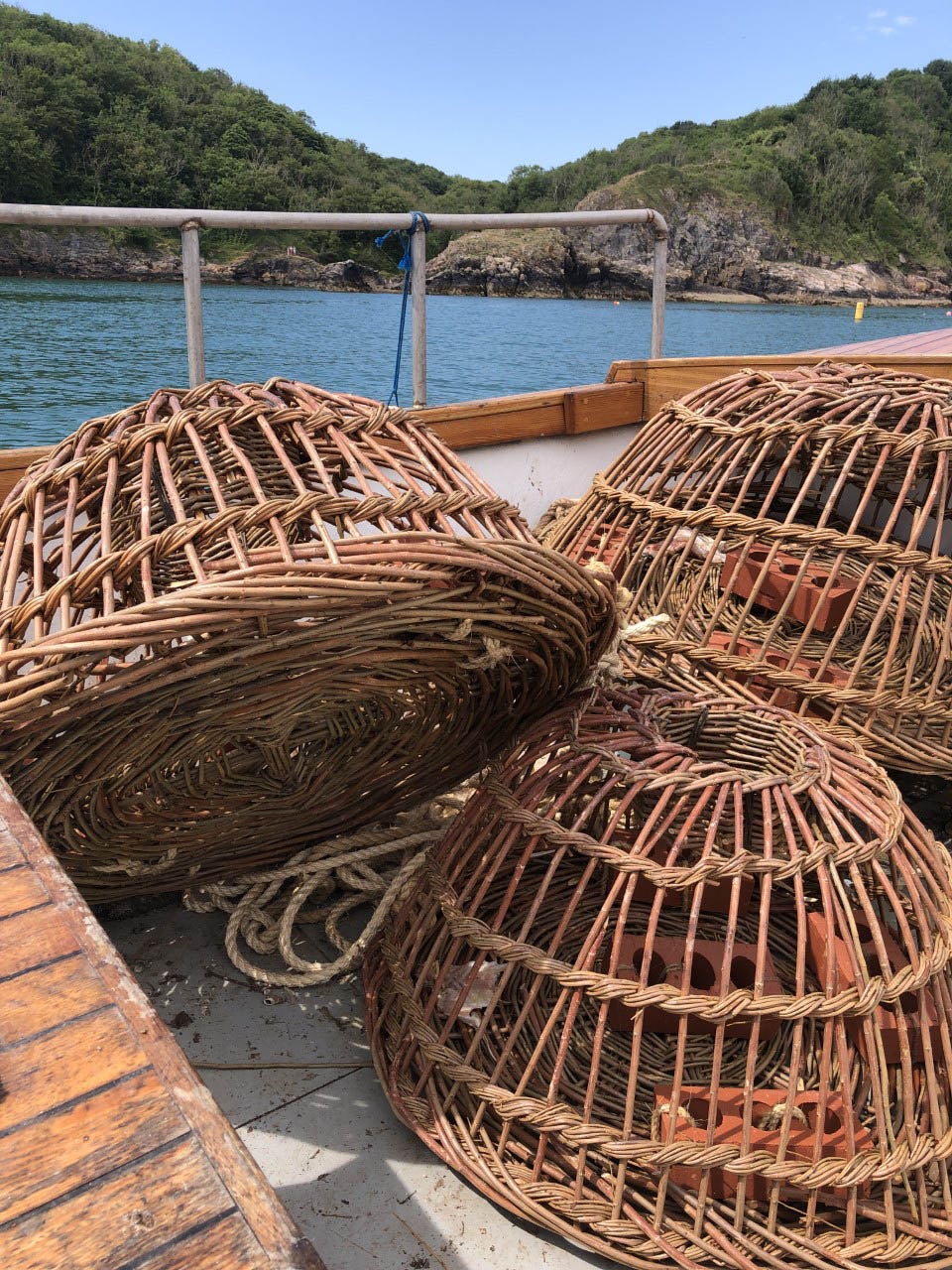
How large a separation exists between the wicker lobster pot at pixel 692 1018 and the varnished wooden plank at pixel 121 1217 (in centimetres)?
83

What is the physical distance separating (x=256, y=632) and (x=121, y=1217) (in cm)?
84

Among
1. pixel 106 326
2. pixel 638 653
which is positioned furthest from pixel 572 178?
pixel 638 653

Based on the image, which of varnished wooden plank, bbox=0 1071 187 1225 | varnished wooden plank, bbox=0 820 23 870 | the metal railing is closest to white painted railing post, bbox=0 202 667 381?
the metal railing

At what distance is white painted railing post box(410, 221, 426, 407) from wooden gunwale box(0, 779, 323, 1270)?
2749 mm

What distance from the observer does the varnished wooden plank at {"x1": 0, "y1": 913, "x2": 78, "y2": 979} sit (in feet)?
2.70

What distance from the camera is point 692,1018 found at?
1.68 meters

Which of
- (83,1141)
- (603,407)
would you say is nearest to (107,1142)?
(83,1141)

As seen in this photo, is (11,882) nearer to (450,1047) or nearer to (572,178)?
(450,1047)

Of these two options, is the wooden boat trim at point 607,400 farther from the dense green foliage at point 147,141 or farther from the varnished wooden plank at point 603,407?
the dense green foliage at point 147,141

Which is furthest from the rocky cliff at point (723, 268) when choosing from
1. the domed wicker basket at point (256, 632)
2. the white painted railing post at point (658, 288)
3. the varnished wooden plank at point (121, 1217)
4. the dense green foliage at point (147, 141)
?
the varnished wooden plank at point (121, 1217)

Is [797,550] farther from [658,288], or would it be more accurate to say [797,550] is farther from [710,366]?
[658,288]

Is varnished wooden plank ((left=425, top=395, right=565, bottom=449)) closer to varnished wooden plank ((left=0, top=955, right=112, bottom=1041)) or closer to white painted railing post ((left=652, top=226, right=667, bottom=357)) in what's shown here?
white painted railing post ((left=652, top=226, right=667, bottom=357))

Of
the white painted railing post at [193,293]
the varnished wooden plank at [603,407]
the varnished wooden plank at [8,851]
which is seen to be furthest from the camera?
the varnished wooden plank at [603,407]

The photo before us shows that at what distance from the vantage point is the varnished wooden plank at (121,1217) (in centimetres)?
58
